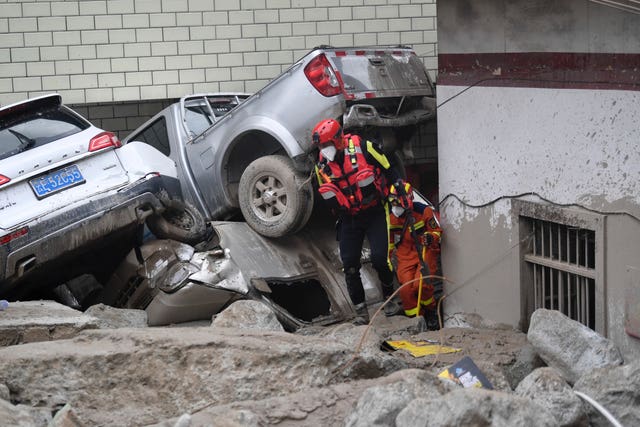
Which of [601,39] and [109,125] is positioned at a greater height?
[601,39]

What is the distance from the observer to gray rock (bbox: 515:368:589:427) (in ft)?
16.1

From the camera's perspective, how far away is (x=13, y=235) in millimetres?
8266

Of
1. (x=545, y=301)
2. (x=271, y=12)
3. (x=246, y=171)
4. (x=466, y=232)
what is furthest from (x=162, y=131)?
(x=545, y=301)

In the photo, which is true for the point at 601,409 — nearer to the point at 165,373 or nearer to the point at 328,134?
the point at 165,373

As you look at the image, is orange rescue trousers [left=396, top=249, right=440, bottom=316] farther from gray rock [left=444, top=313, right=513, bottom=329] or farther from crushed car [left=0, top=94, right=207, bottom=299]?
crushed car [left=0, top=94, right=207, bottom=299]

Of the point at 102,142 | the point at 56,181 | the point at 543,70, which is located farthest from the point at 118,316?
the point at 543,70

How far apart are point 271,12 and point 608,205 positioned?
656 centimetres

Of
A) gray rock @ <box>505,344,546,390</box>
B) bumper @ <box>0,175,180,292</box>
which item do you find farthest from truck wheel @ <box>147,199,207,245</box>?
gray rock @ <box>505,344,546,390</box>

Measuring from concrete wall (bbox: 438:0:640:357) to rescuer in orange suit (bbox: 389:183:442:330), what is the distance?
170 millimetres

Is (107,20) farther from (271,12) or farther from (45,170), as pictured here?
(45,170)

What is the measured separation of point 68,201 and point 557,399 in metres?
5.01

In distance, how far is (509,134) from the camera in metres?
7.88

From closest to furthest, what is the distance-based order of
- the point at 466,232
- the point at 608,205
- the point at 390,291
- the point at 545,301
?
the point at 608,205
the point at 545,301
the point at 466,232
the point at 390,291

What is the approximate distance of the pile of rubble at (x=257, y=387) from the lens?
4.32 meters
